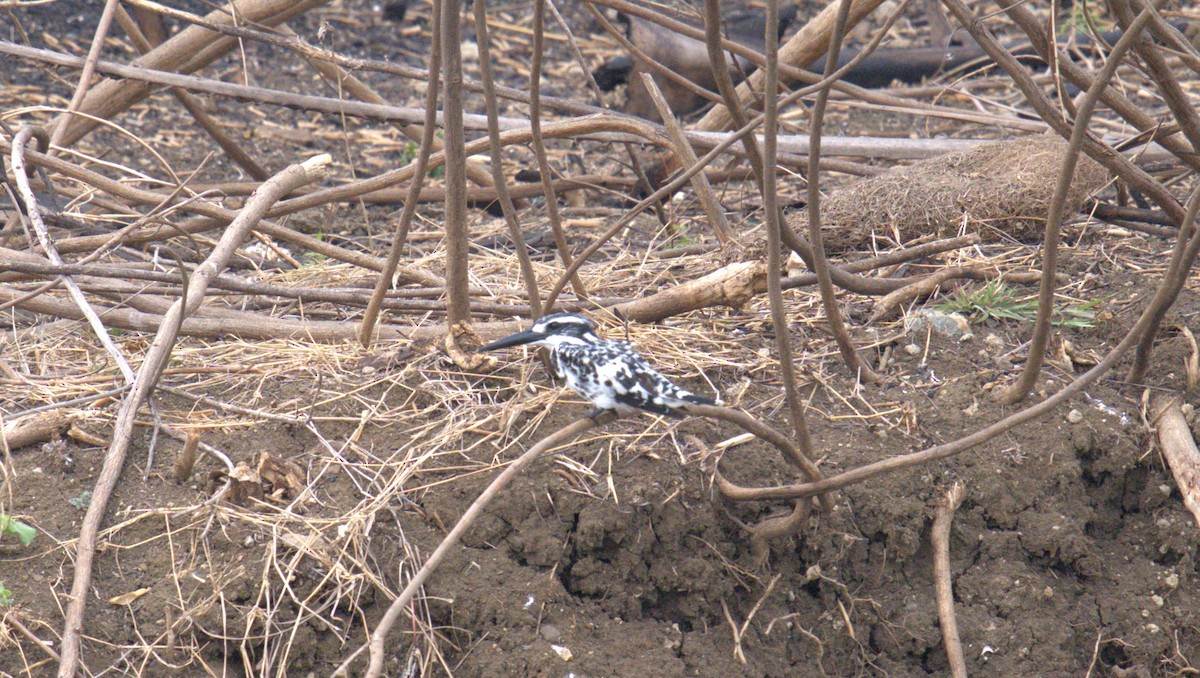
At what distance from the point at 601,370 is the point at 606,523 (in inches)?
23.3

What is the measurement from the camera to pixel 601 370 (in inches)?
122

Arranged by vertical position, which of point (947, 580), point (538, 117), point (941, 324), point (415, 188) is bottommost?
point (947, 580)

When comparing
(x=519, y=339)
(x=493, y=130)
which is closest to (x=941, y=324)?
(x=519, y=339)

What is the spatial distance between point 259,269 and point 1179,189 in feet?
15.4

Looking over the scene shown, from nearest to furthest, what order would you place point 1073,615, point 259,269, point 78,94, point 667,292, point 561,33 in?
point 1073,615, point 667,292, point 78,94, point 259,269, point 561,33

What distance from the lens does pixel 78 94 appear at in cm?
458

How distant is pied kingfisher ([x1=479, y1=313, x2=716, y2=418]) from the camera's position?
296 cm

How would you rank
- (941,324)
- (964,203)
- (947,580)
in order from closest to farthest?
(947,580)
(941,324)
(964,203)

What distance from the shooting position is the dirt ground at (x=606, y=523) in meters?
3.18

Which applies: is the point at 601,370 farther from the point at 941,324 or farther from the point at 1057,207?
the point at 941,324

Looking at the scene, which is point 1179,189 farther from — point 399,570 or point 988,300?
point 399,570

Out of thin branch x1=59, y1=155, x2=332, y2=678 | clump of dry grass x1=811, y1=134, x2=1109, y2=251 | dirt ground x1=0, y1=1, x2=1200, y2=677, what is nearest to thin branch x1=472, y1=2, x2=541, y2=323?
dirt ground x1=0, y1=1, x2=1200, y2=677

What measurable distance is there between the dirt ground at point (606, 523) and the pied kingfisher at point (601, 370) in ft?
1.12

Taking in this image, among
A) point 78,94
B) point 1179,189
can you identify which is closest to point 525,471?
point 78,94
